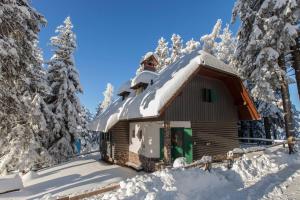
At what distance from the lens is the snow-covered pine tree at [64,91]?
76.9 feet

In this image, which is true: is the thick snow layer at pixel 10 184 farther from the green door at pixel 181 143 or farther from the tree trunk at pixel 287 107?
the tree trunk at pixel 287 107

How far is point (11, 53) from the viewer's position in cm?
1046

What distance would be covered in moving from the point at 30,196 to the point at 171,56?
111ft

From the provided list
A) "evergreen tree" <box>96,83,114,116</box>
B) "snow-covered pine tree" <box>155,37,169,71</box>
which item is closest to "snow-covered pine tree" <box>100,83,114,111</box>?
"evergreen tree" <box>96,83,114,116</box>

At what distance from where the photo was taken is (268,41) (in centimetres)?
1739

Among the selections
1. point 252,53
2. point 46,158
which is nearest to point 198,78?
point 252,53

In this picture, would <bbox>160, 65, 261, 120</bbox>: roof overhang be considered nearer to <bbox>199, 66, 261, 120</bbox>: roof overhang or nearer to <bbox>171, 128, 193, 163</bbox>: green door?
<bbox>199, 66, 261, 120</bbox>: roof overhang

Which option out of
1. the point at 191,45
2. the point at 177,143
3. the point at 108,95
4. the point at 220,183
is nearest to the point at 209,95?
the point at 177,143

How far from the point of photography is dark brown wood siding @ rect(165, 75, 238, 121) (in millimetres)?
15812

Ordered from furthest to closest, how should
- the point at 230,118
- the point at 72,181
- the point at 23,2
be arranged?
the point at 230,118, the point at 72,181, the point at 23,2

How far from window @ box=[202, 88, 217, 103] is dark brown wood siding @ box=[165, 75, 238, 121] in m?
0.21

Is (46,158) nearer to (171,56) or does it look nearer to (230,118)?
(230,118)

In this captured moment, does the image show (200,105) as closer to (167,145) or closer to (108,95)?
(167,145)

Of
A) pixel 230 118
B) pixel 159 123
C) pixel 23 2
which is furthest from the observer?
pixel 230 118
